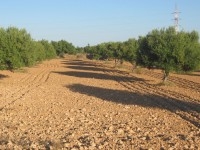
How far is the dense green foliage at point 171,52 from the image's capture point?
40844 millimetres

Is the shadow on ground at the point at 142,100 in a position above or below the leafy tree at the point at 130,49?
below

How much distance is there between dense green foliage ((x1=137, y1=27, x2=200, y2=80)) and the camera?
4084 centimetres

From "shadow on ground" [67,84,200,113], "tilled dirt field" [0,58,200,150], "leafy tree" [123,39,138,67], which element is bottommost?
"shadow on ground" [67,84,200,113]

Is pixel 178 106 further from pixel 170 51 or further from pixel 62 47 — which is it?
pixel 62 47

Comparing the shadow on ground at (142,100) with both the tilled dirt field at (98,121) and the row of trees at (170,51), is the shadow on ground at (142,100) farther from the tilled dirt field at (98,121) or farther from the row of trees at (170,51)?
the row of trees at (170,51)

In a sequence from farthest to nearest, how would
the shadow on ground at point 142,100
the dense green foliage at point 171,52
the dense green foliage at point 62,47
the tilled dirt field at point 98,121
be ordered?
the dense green foliage at point 62,47, the dense green foliage at point 171,52, the shadow on ground at point 142,100, the tilled dirt field at point 98,121

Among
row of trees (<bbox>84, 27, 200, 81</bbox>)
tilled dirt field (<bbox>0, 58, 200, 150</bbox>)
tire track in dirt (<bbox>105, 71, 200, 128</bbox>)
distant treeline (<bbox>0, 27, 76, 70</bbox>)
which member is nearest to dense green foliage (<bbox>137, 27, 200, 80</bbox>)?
row of trees (<bbox>84, 27, 200, 81</bbox>)

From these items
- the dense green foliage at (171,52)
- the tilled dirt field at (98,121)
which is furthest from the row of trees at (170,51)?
the tilled dirt field at (98,121)

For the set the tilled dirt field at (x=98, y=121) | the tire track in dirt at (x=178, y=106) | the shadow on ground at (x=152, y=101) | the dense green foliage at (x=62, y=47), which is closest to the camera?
the tilled dirt field at (x=98, y=121)

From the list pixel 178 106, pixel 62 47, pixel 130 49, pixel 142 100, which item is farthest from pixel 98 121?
pixel 62 47

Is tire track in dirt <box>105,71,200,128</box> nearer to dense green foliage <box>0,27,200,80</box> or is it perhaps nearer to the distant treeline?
dense green foliage <box>0,27,200,80</box>

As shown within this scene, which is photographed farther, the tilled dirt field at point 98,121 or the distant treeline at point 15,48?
the distant treeline at point 15,48

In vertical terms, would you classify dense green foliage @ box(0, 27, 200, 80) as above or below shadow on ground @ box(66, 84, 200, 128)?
above

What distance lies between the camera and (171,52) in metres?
40.8
